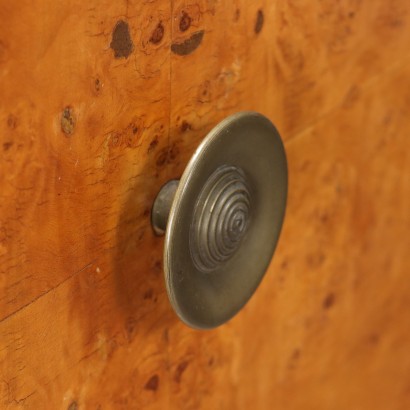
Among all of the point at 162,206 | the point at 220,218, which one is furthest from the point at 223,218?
the point at 162,206

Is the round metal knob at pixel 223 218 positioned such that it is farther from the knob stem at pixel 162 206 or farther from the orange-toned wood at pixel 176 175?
the orange-toned wood at pixel 176 175

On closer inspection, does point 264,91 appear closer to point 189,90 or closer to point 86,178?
point 189,90

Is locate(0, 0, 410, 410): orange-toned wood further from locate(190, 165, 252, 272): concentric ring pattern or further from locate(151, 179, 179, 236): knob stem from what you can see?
locate(190, 165, 252, 272): concentric ring pattern

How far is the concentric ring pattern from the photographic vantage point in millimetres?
1086

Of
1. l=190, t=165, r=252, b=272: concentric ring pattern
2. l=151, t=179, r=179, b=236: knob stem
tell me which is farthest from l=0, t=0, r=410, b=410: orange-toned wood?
l=190, t=165, r=252, b=272: concentric ring pattern

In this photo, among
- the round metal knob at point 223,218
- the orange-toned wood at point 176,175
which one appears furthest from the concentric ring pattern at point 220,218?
the orange-toned wood at point 176,175

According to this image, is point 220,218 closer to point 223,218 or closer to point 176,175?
point 223,218

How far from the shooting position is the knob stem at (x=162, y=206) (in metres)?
1.18

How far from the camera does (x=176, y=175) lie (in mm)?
1224

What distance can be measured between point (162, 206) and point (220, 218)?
11 cm

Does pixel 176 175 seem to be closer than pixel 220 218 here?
No

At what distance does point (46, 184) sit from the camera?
0.97 metres

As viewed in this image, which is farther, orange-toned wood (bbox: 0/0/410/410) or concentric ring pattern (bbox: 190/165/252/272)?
concentric ring pattern (bbox: 190/165/252/272)

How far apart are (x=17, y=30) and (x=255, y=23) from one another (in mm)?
497
